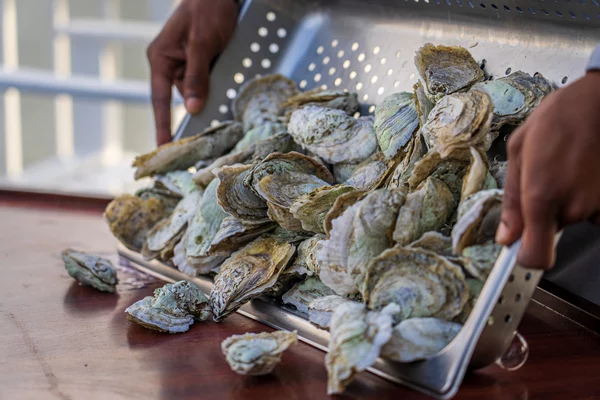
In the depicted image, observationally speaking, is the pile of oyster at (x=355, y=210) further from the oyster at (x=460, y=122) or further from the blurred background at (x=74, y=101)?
the blurred background at (x=74, y=101)

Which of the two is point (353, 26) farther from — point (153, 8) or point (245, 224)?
point (153, 8)

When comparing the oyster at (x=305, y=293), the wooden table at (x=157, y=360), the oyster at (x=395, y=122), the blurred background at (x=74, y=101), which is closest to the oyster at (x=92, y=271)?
the wooden table at (x=157, y=360)

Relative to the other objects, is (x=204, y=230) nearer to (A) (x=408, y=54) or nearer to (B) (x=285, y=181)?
(B) (x=285, y=181)

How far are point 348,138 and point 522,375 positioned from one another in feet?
1.10

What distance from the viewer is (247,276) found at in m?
0.72

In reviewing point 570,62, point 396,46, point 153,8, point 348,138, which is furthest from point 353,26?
point 153,8

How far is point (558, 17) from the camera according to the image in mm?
734

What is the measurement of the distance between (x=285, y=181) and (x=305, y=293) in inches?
4.9

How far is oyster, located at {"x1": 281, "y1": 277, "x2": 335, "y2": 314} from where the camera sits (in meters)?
0.70

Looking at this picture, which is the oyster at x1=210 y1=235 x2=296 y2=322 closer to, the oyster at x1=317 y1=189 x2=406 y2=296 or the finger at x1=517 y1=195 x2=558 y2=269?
the oyster at x1=317 y1=189 x2=406 y2=296

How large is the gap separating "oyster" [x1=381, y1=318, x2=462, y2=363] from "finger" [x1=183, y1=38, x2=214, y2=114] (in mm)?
686

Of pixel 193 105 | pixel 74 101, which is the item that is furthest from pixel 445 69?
pixel 74 101

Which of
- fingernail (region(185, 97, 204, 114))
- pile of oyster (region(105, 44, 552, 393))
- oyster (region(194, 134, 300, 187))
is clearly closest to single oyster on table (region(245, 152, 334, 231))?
pile of oyster (region(105, 44, 552, 393))

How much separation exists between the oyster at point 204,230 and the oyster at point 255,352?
218 millimetres
